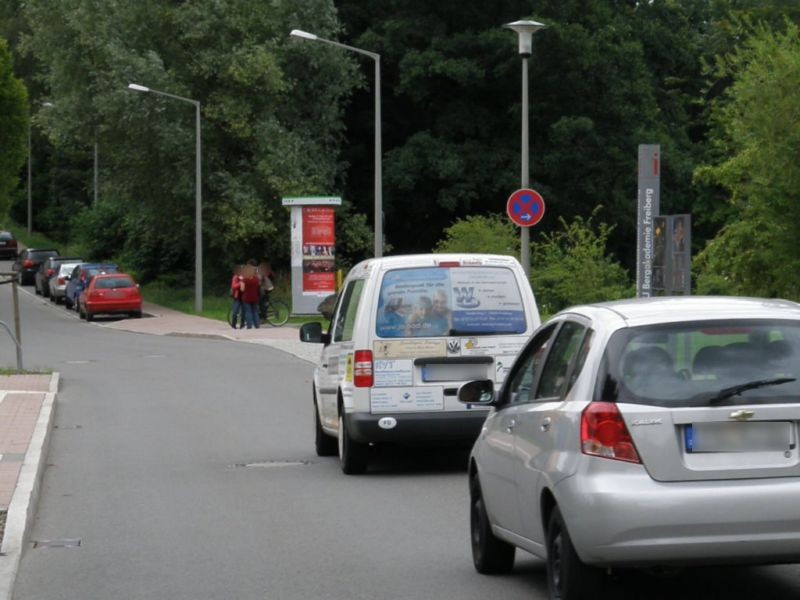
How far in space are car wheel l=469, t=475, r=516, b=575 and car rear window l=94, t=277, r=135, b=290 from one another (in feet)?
140

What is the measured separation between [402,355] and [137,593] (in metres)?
5.33

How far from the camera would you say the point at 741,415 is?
7.03 meters

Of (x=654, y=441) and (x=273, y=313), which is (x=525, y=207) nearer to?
(x=273, y=313)

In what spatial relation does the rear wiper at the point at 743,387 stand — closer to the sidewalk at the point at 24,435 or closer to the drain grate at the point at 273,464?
the sidewalk at the point at 24,435

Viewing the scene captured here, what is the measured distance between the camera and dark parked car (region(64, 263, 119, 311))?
56419 mm

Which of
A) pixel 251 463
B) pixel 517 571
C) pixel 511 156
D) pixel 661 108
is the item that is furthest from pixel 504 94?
pixel 517 571

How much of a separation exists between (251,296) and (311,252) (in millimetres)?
4467

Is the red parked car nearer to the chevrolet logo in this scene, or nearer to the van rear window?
the van rear window

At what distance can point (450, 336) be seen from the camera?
1396cm

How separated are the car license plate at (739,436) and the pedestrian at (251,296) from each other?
113 feet

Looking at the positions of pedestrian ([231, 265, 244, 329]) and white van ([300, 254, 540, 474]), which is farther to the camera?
pedestrian ([231, 265, 244, 329])

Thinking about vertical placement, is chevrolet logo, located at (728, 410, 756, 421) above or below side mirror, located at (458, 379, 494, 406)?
above

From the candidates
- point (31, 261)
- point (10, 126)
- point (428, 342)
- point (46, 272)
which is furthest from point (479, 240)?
point (31, 261)

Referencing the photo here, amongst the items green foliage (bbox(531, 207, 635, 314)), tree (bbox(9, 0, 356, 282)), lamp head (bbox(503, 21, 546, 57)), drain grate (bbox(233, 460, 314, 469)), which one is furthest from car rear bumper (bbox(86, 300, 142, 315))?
drain grate (bbox(233, 460, 314, 469))
